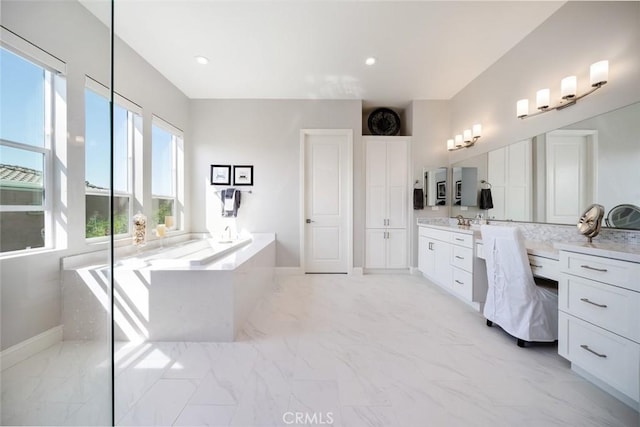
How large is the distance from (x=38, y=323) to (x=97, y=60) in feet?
6.46

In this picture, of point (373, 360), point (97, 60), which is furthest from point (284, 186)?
point (373, 360)

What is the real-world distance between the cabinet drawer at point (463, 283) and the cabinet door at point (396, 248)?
1.08m

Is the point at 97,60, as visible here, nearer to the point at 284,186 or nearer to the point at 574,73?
the point at 284,186

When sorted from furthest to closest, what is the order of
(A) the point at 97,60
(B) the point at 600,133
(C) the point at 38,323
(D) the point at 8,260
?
(A) the point at 97,60 → (B) the point at 600,133 → (C) the point at 38,323 → (D) the point at 8,260

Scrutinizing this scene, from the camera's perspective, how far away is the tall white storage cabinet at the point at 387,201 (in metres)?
3.63

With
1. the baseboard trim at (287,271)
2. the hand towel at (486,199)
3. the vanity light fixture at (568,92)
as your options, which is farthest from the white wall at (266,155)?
the vanity light fixture at (568,92)

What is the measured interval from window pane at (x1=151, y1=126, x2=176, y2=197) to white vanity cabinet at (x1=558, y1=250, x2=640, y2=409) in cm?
400

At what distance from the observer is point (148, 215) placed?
2.79 metres

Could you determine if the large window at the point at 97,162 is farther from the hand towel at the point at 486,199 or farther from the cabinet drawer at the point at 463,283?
the hand towel at the point at 486,199

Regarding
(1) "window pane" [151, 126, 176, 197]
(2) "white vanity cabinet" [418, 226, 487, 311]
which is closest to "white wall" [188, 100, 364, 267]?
(1) "window pane" [151, 126, 176, 197]

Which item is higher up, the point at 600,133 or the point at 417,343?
the point at 600,133

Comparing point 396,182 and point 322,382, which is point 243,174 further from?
point 322,382

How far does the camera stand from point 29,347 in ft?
3.82

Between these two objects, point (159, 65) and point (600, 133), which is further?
point (159, 65)
